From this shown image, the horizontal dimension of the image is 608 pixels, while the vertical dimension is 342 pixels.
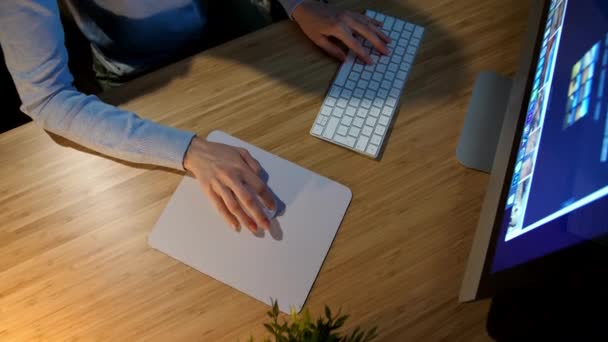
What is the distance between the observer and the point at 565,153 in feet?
1.72

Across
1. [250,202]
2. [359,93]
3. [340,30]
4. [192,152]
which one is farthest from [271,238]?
[340,30]

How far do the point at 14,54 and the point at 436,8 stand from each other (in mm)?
769

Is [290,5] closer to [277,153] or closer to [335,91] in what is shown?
[335,91]

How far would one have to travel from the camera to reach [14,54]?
2.42ft

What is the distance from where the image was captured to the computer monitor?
1.60ft

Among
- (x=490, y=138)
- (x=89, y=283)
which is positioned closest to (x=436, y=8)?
(x=490, y=138)

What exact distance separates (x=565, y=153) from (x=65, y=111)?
28.9 inches

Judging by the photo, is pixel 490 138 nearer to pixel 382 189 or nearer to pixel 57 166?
pixel 382 189

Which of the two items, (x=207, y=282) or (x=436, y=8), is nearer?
(x=207, y=282)

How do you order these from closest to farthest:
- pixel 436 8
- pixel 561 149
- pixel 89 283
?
pixel 561 149
pixel 89 283
pixel 436 8

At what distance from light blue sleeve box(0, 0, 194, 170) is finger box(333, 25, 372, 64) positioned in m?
0.34

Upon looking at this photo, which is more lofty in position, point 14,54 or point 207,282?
point 14,54

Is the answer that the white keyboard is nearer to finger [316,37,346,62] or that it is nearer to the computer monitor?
finger [316,37,346,62]

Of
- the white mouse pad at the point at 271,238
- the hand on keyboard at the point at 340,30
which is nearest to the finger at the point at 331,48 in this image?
the hand on keyboard at the point at 340,30
